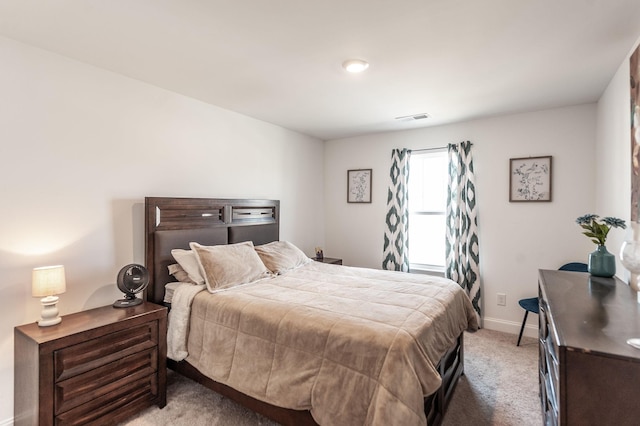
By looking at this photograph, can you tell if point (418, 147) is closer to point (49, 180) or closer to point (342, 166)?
point (342, 166)

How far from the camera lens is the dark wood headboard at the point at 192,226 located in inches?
102

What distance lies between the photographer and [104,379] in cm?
197

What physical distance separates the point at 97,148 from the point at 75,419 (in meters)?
1.79

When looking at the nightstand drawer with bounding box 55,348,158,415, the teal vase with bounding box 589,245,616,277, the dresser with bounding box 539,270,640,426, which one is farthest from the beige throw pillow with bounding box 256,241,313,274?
the teal vase with bounding box 589,245,616,277

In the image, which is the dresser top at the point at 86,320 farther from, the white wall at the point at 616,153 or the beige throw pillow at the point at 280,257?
the white wall at the point at 616,153

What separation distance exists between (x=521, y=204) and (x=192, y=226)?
345 cm

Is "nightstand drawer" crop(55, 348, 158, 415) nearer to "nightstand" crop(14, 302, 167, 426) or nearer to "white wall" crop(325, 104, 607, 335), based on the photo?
"nightstand" crop(14, 302, 167, 426)

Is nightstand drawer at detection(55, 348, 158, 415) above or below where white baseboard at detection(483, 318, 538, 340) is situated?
above

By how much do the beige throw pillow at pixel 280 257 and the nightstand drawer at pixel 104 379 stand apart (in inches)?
48.3

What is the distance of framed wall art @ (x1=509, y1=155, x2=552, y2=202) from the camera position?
3.35 m

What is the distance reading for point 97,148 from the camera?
2.38 m

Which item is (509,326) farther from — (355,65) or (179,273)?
(179,273)

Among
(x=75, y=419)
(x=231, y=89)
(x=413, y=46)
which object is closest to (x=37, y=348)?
(x=75, y=419)

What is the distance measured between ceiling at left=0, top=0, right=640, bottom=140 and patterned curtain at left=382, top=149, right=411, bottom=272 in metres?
1.16
